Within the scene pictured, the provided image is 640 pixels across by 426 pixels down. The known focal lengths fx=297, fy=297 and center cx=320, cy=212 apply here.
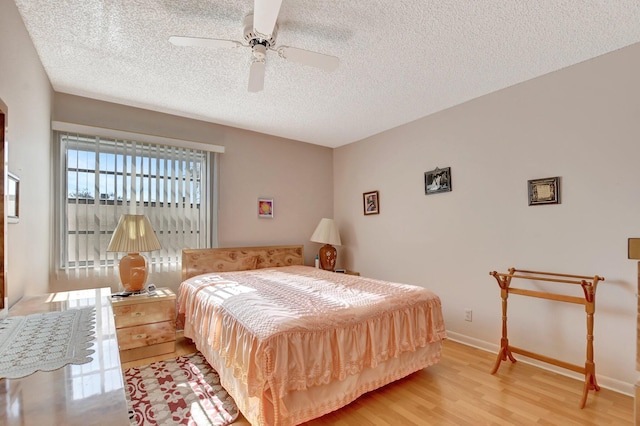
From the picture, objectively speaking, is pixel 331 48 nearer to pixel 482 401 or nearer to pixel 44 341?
pixel 44 341

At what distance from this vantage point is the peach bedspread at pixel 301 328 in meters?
1.60

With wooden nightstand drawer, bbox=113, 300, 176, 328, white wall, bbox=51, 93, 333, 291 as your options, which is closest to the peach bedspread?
wooden nightstand drawer, bbox=113, 300, 176, 328

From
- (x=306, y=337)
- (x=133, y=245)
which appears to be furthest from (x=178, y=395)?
(x=133, y=245)

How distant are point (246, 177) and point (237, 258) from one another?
1047 mm

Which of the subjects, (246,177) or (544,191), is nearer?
(544,191)

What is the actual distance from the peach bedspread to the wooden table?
0.84 metres

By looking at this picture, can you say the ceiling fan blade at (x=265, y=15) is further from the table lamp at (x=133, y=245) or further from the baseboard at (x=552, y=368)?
the baseboard at (x=552, y=368)

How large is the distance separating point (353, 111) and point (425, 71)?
3.19ft

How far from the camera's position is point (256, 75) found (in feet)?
6.71

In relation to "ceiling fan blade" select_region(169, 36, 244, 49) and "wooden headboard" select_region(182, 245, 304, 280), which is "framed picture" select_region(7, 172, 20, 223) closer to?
"ceiling fan blade" select_region(169, 36, 244, 49)

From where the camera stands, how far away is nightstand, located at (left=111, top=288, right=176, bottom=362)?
253 cm

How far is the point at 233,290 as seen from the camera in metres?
2.49

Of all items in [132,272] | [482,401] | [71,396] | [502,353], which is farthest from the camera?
[132,272]

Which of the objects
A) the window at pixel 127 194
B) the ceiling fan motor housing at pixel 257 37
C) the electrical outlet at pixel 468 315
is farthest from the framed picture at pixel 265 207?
the electrical outlet at pixel 468 315
